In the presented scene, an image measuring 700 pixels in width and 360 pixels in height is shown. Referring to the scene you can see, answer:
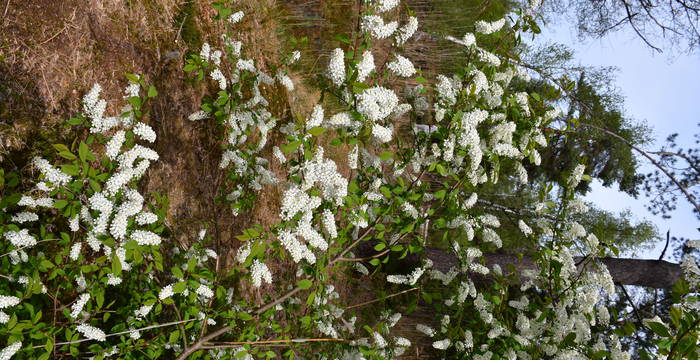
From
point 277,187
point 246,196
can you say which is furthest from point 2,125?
point 277,187

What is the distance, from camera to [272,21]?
464 centimetres

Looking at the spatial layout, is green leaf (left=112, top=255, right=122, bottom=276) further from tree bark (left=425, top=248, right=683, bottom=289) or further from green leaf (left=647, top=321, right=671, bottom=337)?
tree bark (left=425, top=248, right=683, bottom=289)

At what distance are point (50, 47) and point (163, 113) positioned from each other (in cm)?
88

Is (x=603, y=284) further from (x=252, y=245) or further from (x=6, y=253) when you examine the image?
(x=6, y=253)

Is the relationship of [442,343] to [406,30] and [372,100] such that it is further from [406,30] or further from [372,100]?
[406,30]

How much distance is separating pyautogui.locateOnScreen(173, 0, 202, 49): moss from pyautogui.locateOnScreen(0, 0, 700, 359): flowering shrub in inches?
10.3

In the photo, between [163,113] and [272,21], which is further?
[272,21]

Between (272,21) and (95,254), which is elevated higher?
(272,21)

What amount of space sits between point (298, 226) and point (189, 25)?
2504 millimetres

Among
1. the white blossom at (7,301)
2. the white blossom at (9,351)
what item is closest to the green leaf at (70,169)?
the white blossom at (7,301)

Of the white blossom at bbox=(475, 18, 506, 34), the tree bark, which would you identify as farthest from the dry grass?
the white blossom at bbox=(475, 18, 506, 34)

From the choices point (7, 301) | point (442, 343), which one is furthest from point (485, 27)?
point (7, 301)

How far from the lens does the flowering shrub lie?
7.30 ft

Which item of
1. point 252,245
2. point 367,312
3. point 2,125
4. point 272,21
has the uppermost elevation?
point 272,21
